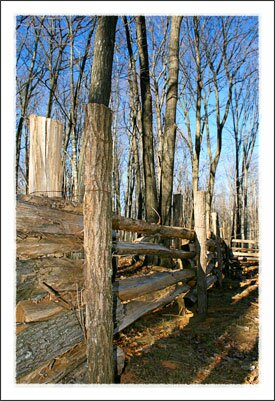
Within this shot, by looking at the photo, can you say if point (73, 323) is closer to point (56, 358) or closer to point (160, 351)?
point (56, 358)

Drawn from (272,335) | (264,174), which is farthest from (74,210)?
(272,335)

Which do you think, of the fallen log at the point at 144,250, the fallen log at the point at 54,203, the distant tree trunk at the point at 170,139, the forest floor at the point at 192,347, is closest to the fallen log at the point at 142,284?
the fallen log at the point at 144,250

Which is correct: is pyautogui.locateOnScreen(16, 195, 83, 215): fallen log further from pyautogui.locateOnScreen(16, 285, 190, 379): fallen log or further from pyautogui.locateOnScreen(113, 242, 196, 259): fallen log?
pyautogui.locateOnScreen(16, 285, 190, 379): fallen log

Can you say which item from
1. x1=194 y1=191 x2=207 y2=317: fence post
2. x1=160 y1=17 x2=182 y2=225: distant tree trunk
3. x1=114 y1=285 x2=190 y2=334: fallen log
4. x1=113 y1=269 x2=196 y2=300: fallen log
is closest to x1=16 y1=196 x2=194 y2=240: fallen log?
x1=113 y1=269 x2=196 y2=300: fallen log

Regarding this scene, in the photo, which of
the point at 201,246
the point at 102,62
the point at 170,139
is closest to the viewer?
the point at 201,246

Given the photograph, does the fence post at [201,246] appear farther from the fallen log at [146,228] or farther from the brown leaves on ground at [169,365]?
the brown leaves on ground at [169,365]

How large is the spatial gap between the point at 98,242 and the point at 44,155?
0.70 metres

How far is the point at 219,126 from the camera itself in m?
13.0

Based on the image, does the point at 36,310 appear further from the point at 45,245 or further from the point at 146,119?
the point at 146,119

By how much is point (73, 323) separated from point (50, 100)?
10959mm

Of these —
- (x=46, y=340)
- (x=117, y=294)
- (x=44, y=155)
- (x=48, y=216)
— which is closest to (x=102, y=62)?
(x=44, y=155)

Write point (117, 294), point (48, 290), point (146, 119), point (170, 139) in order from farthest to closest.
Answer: point (146, 119), point (170, 139), point (117, 294), point (48, 290)

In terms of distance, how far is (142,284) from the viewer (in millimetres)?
3082

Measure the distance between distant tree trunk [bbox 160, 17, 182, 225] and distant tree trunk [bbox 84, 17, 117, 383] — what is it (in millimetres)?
4285
